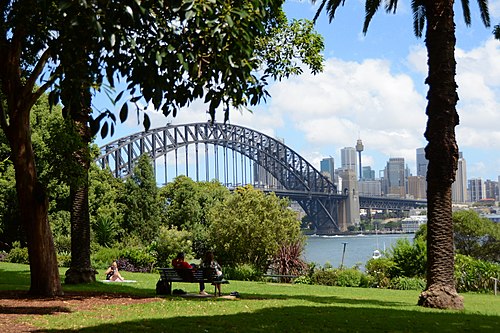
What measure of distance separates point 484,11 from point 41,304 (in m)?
12.3

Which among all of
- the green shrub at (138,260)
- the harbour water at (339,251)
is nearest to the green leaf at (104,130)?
the green shrub at (138,260)

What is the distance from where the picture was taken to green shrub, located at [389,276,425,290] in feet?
68.2

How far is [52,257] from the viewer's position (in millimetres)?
11766

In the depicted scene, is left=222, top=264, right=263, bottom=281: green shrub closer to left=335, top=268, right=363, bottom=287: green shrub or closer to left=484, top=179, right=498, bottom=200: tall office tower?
left=335, top=268, right=363, bottom=287: green shrub

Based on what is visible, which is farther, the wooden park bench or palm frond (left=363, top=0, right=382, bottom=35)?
palm frond (left=363, top=0, right=382, bottom=35)

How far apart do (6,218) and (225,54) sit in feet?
91.2

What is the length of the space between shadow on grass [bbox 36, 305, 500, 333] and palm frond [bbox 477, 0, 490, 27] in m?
8.51

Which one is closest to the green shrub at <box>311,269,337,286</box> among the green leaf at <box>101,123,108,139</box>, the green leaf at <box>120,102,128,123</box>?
the green leaf at <box>101,123,108,139</box>

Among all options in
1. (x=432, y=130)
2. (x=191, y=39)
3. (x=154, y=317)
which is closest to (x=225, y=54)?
(x=191, y=39)

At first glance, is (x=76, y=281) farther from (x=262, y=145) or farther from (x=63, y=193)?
(x=262, y=145)

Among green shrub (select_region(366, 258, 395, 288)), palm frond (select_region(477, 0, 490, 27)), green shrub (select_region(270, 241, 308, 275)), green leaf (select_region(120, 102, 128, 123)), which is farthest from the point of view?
green shrub (select_region(270, 241, 308, 275))

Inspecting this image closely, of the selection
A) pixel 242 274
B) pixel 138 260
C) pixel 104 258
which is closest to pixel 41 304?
pixel 242 274

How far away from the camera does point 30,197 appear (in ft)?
37.4

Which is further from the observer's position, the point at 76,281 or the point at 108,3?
the point at 76,281
